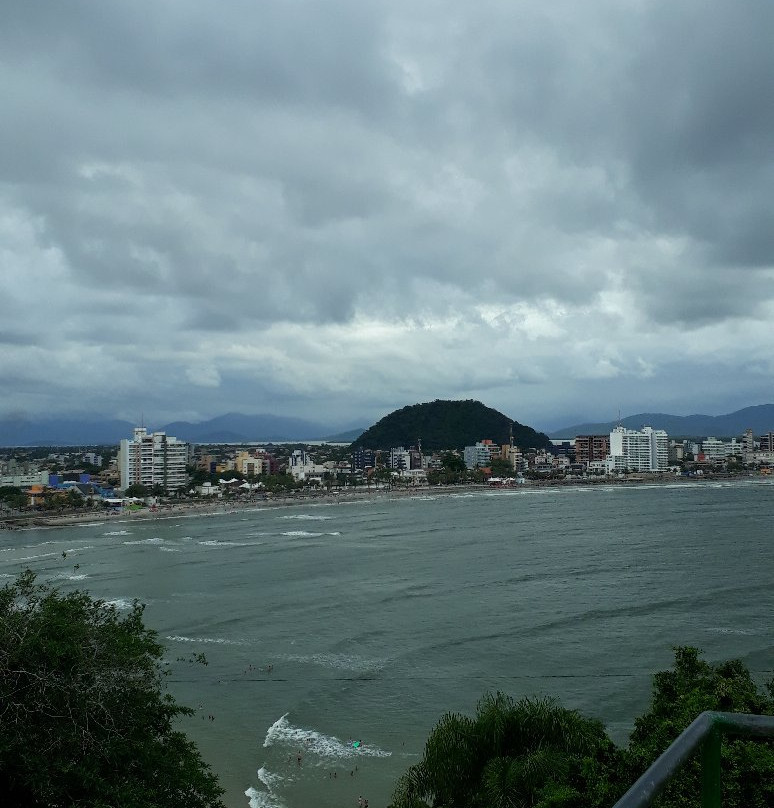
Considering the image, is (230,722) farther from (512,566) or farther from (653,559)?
(653,559)

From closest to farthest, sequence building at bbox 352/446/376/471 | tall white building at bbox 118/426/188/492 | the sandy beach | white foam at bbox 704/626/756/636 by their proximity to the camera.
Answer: white foam at bbox 704/626/756/636 < the sandy beach < tall white building at bbox 118/426/188/492 < building at bbox 352/446/376/471

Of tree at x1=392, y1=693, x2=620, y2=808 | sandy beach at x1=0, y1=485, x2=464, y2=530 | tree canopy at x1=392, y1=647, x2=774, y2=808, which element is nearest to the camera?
tree canopy at x1=392, y1=647, x2=774, y2=808

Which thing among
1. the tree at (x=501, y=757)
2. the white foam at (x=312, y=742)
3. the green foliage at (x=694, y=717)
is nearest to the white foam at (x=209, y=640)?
the white foam at (x=312, y=742)

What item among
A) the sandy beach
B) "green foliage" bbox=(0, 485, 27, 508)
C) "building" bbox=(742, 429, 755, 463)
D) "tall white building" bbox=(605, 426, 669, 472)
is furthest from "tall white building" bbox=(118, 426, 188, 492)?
"building" bbox=(742, 429, 755, 463)

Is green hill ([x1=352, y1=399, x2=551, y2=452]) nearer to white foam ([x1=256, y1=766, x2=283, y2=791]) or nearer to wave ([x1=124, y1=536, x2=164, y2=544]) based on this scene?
wave ([x1=124, y1=536, x2=164, y2=544])

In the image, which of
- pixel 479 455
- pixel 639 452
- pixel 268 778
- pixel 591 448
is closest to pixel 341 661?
pixel 268 778
